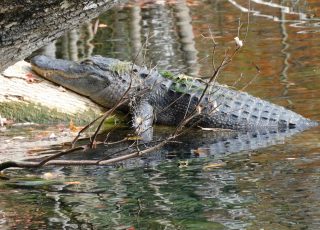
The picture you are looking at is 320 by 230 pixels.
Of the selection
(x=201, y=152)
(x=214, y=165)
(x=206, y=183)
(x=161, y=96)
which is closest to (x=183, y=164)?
(x=214, y=165)

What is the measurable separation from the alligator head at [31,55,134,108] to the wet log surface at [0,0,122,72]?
5.63m

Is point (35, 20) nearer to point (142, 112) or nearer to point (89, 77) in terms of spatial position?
point (142, 112)

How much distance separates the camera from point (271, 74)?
12.0m

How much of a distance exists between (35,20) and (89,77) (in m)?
6.05

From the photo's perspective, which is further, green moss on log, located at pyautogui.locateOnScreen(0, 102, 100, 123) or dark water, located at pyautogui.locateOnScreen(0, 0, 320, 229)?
green moss on log, located at pyautogui.locateOnScreen(0, 102, 100, 123)

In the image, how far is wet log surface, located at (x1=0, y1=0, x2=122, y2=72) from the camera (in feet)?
15.1

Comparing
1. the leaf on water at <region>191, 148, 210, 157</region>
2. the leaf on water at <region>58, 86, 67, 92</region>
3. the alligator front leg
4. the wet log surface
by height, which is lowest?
the alligator front leg

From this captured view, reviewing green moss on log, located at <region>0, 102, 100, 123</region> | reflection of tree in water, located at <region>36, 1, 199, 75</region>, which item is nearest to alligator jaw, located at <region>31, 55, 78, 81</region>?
green moss on log, located at <region>0, 102, 100, 123</region>

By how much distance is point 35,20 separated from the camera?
15.5 feet

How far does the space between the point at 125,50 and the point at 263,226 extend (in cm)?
959

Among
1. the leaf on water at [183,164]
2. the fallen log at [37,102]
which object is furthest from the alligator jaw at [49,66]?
the leaf on water at [183,164]

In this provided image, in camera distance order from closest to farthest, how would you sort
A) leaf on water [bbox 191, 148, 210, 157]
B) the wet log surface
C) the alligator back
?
the wet log surface, leaf on water [bbox 191, 148, 210, 157], the alligator back

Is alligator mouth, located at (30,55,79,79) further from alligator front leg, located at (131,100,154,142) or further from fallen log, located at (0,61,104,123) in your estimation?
alligator front leg, located at (131,100,154,142)

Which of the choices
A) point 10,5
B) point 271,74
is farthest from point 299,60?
point 10,5
